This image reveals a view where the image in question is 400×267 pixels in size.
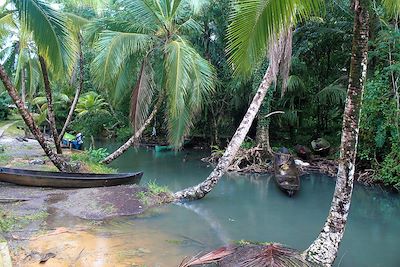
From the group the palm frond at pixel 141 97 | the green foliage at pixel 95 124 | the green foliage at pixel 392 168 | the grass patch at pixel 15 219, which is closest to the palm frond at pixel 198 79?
the palm frond at pixel 141 97

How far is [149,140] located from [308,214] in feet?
45.1

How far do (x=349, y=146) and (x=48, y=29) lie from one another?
5766 mm

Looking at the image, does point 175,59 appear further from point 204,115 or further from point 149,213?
point 204,115

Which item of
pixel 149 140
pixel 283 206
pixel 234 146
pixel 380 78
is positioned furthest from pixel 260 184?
pixel 149 140

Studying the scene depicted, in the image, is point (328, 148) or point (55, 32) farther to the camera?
point (328, 148)

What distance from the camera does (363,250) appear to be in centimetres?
661

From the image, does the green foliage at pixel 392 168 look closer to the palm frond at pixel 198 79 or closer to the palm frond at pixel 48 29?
the palm frond at pixel 198 79

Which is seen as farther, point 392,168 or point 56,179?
point 392,168

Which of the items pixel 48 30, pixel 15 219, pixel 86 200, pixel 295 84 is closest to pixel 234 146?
pixel 86 200

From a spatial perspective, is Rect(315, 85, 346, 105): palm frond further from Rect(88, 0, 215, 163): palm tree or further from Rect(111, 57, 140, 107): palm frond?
Rect(111, 57, 140, 107): palm frond

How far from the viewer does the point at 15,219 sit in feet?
21.6

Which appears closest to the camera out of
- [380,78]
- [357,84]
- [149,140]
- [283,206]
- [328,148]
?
[357,84]

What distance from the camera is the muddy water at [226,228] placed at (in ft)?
18.2

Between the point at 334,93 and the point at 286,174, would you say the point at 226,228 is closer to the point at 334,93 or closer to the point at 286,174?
the point at 286,174
